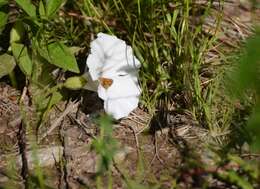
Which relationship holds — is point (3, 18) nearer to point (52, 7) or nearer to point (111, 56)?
point (52, 7)

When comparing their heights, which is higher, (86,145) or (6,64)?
(6,64)

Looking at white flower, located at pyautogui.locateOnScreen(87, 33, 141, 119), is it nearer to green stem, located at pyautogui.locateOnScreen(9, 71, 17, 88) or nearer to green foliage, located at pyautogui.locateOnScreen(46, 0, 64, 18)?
green foliage, located at pyautogui.locateOnScreen(46, 0, 64, 18)

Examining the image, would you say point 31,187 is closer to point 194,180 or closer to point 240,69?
point 194,180

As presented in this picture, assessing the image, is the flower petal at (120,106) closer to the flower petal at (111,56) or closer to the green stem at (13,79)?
the flower petal at (111,56)

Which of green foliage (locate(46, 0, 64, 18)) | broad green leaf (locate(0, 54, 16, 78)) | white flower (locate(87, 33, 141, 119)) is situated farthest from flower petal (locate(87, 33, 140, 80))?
broad green leaf (locate(0, 54, 16, 78))

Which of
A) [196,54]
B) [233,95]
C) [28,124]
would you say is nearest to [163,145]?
[196,54]

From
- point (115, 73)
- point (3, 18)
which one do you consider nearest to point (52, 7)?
point (3, 18)
